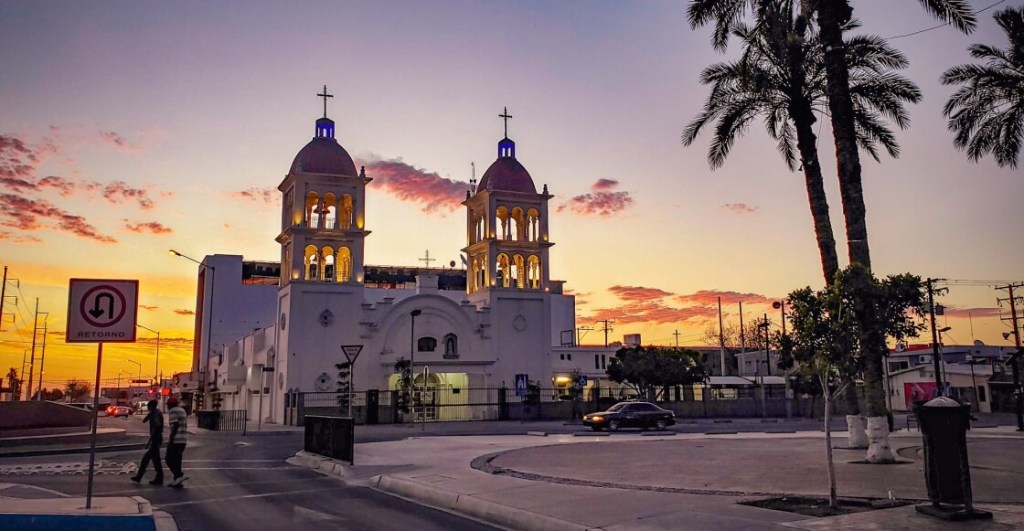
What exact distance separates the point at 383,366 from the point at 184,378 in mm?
59439

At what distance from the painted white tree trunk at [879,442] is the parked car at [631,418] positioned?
20343mm

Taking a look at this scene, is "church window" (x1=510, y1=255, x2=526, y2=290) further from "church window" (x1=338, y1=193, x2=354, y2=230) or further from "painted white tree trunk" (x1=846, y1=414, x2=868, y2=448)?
"painted white tree trunk" (x1=846, y1=414, x2=868, y2=448)

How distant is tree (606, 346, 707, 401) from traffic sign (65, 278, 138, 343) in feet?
164

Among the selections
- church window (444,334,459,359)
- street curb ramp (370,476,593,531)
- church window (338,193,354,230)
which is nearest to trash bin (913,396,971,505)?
street curb ramp (370,476,593,531)

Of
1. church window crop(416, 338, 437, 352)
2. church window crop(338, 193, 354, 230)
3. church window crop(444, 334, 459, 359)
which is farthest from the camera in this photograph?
church window crop(444, 334, 459, 359)

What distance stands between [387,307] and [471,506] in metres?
43.2

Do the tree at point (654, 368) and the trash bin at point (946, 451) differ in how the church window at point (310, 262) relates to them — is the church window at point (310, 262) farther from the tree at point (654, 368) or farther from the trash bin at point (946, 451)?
the trash bin at point (946, 451)

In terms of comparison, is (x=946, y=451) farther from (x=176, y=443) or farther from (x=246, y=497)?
(x=176, y=443)

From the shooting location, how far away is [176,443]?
15.9 metres

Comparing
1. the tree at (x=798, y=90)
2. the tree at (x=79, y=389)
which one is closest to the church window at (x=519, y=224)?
the tree at (x=798, y=90)

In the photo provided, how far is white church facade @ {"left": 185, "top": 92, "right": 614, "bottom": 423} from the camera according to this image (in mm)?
52750

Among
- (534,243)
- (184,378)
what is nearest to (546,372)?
(534,243)

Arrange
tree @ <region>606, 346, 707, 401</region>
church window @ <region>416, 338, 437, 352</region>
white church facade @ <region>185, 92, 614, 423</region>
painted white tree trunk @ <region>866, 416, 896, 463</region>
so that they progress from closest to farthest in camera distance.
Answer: painted white tree trunk @ <region>866, 416, 896, 463</region> < white church facade @ <region>185, 92, 614, 423</region> < church window @ <region>416, 338, 437, 352</region> < tree @ <region>606, 346, 707, 401</region>

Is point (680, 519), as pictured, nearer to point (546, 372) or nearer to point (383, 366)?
point (383, 366)
